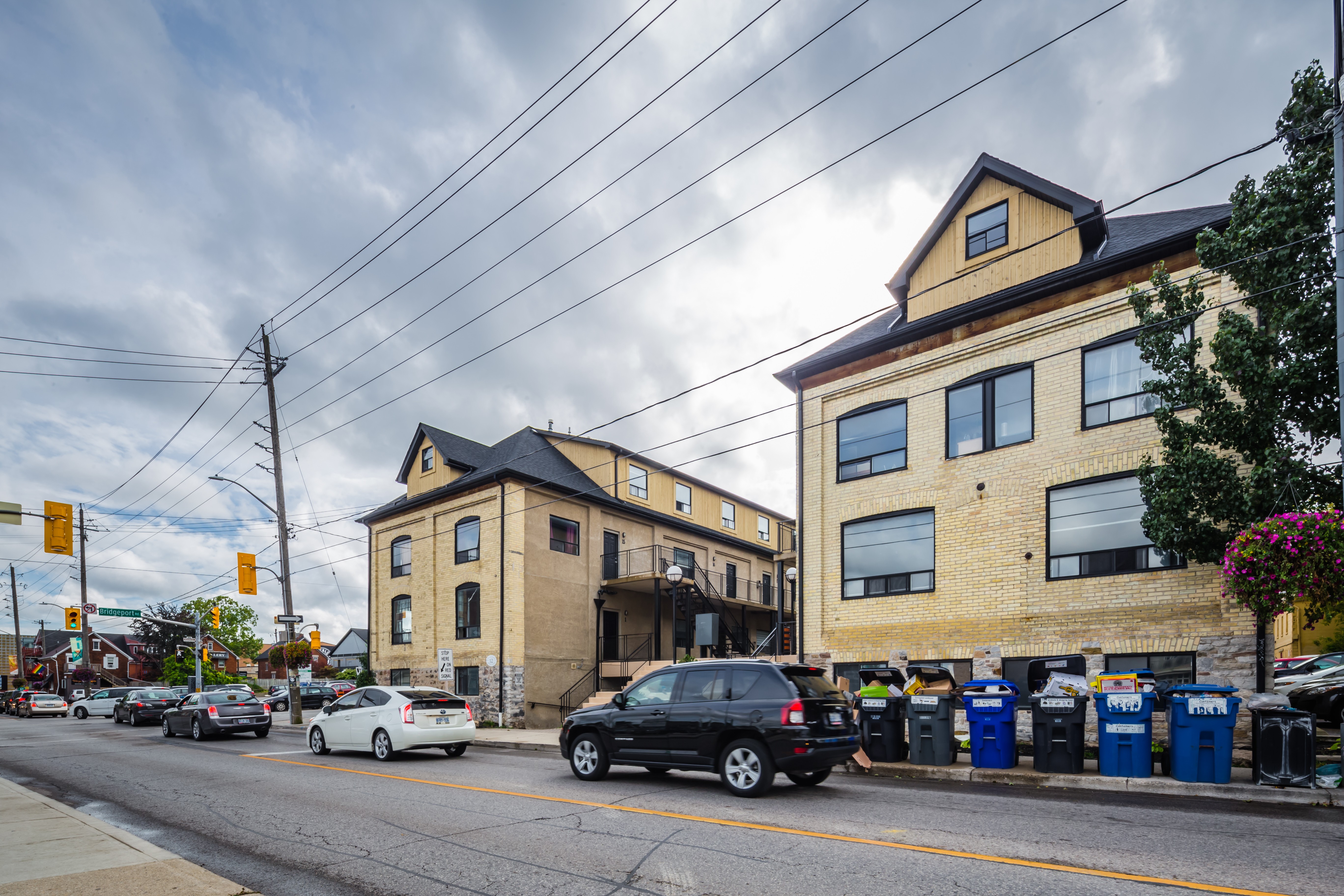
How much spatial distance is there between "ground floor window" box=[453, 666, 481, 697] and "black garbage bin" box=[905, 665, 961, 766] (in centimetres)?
1754

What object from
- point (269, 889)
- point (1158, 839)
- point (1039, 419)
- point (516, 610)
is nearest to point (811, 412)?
point (1039, 419)

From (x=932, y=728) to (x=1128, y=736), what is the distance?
276cm

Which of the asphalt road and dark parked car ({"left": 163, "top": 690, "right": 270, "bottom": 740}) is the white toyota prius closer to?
the asphalt road

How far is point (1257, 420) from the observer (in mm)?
12258

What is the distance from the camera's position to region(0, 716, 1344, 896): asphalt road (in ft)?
19.5

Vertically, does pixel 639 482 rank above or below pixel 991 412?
below

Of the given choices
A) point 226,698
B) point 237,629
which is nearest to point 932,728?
point 226,698

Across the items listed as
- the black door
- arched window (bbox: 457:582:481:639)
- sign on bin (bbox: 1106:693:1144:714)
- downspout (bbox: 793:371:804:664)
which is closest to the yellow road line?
sign on bin (bbox: 1106:693:1144:714)

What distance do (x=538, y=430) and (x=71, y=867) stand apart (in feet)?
82.4

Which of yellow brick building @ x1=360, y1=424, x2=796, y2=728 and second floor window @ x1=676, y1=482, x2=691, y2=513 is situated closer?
yellow brick building @ x1=360, y1=424, x2=796, y2=728

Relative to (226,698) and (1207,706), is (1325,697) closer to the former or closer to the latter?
Result: (1207,706)

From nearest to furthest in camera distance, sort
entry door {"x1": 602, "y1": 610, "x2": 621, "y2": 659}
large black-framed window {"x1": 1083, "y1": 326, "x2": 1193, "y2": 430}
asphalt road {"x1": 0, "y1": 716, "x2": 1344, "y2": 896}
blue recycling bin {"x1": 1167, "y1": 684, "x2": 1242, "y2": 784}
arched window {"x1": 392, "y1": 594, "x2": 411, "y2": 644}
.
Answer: asphalt road {"x1": 0, "y1": 716, "x2": 1344, "y2": 896}, blue recycling bin {"x1": 1167, "y1": 684, "x2": 1242, "y2": 784}, large black-framed window {"x1": 1083, "y1": 326, "x2": 1193, "y2": 430}, entry door {"x1": 602, "y1": 610, "x2": 621, "y2": 659}, arched window {"x1": 392, "y1": 594, "x2": 411, "y2": 644}

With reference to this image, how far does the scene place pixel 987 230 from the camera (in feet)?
60.1

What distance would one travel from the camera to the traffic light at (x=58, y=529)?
769 inches
